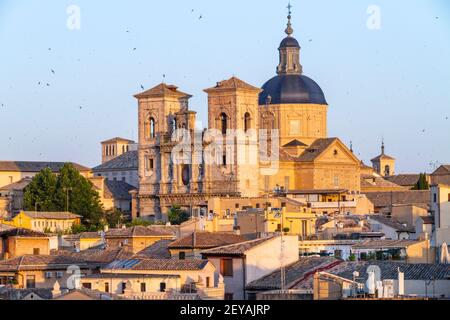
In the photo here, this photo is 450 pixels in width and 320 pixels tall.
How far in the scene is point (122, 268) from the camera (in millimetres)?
37750

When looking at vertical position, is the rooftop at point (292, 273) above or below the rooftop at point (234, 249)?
below

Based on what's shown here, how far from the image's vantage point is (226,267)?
36438mm

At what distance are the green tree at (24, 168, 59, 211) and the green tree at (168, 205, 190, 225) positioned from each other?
5.75 meters

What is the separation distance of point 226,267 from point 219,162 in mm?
61342

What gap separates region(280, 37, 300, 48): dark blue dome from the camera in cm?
11544

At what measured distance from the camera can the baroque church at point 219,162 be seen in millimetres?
97188

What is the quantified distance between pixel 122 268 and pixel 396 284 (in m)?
8.41

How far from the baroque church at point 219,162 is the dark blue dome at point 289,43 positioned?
815 centimetres

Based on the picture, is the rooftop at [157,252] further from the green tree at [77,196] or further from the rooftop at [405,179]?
the rooftop at [405,179]

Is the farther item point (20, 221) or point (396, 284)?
point (20, 221)

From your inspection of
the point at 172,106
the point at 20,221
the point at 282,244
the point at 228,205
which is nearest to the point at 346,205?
the point at 228,205

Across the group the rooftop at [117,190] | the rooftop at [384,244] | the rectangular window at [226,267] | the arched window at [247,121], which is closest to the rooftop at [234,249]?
the rectangular window at [226,267]

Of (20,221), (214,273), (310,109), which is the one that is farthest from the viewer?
(310,109)

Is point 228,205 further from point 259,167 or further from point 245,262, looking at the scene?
point 245,262
